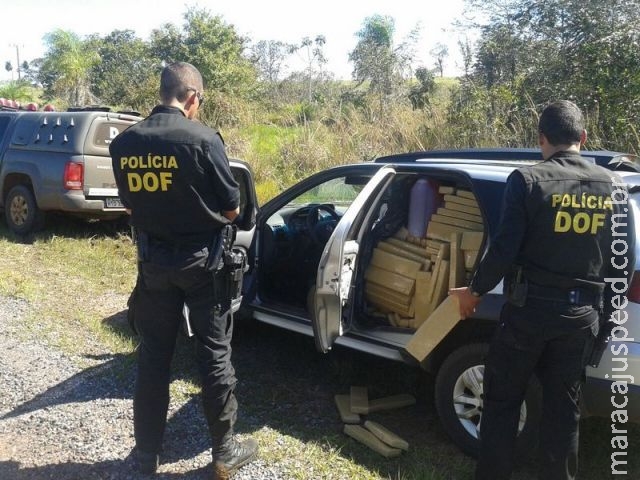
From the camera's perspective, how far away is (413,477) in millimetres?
3051

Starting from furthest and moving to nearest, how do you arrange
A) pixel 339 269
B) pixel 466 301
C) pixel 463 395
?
1. pixel 339 269
2. pixel 463 395
3. pixel 466 301

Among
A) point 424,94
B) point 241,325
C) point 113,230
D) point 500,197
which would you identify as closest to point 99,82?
point 424,94

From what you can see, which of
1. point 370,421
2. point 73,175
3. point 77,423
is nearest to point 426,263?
point 370,421

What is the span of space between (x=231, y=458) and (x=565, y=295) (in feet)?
5.75

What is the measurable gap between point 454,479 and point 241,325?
2402mm

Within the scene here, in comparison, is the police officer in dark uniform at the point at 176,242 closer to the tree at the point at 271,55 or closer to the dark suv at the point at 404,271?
the dark suv at the point at 404,271

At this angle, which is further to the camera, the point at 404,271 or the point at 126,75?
the point at 126,75

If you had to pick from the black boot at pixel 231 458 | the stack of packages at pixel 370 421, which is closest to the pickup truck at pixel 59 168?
the stack of packages at pixel 370 421

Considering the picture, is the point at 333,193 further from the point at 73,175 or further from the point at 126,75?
the point at 126,75

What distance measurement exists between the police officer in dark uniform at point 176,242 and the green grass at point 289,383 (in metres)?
0.50

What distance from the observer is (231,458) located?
9.71ft

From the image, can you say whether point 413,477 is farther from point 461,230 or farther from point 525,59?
point 525,59

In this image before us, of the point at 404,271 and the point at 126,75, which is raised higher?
the point at 126,75

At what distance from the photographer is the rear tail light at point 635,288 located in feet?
8.98
